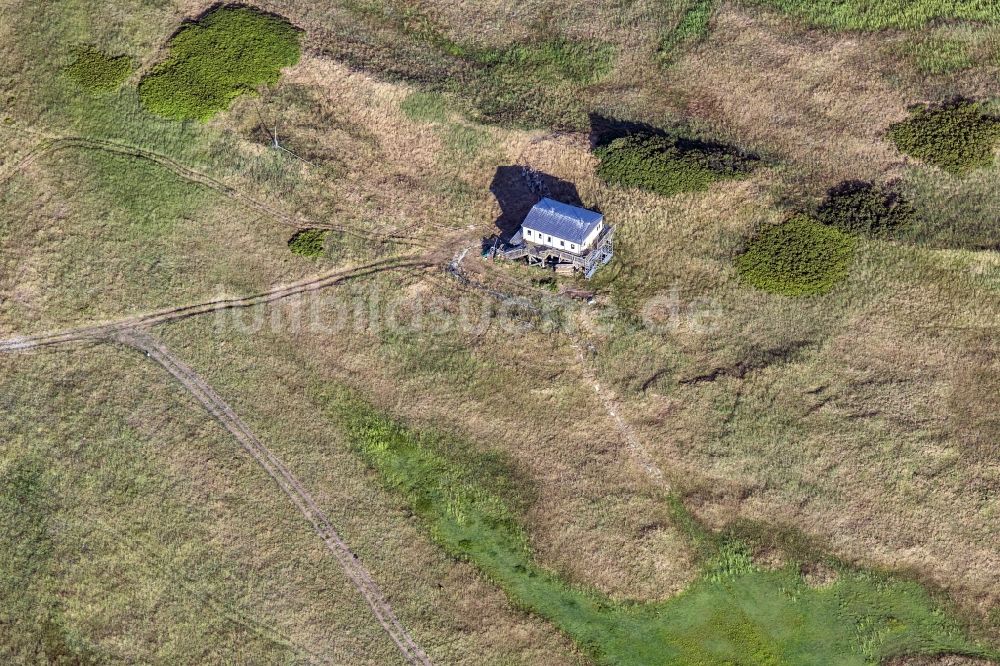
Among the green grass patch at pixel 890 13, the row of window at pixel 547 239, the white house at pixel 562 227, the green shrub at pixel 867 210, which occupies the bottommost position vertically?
the row of window at pixel 547 239

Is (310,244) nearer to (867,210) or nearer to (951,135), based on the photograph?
(867,210)

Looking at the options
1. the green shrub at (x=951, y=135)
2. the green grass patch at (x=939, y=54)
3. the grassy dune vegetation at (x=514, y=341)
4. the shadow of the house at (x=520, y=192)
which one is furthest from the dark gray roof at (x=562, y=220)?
A: the green grass patch at (x=939, y=54)

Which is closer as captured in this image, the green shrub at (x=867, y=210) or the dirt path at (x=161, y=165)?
the green shrub at (x=867, y=210)

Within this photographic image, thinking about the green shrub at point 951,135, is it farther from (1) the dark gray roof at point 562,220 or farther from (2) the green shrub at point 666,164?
(1) the dark gray roof at point 562,220

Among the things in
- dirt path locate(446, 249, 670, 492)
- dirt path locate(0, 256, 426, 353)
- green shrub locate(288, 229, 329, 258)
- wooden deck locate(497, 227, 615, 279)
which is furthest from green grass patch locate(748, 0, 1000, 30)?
green shrub locate(288, 229, 329, 258)

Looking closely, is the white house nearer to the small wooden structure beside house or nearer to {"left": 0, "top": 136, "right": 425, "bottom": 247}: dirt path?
the small wooden structure beside house

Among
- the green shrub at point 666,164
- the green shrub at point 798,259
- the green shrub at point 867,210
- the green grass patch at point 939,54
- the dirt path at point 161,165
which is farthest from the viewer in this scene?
the dirt path at point 161,165

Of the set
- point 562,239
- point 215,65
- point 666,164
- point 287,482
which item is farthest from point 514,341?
point 215,65

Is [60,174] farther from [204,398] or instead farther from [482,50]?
[482,50]
